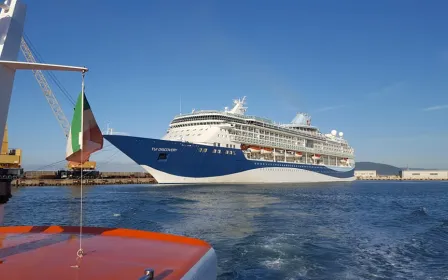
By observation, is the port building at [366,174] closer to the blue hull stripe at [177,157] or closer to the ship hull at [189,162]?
the ship hull at [189,162]

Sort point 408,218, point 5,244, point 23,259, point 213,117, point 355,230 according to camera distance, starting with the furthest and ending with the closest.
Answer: point 213,117 → point 408,218 → point 355,230 → point 5,244 → point 23,259

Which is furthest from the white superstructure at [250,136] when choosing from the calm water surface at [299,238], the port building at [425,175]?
the port building at [425,175]

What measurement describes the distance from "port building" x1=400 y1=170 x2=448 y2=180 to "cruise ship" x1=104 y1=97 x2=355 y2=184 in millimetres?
111142

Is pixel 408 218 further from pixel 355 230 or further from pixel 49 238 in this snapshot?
pixel 49 238

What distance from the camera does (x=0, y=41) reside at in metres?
5.88

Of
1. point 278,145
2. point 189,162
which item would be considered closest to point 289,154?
point 278,145

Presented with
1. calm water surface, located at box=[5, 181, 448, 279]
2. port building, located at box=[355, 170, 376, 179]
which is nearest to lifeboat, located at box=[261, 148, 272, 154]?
calm water surface, located at box=[5, 181, 448, 279]

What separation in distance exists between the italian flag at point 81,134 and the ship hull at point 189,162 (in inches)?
1648

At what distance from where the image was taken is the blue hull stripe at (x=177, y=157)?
4691 centimetres

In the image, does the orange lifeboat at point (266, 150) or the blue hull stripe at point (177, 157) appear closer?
the blue hull stripe at point (177, 157)

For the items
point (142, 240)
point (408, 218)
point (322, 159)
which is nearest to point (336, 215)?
point (408, 218)

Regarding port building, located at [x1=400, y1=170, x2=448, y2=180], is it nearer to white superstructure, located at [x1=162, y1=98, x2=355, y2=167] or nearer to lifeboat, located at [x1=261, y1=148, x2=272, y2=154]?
white superstructure, located at [x1=162, y1=98, x2=355, y2=167]

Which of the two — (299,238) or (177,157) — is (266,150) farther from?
(299,238)

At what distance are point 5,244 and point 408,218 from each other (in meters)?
23.1
